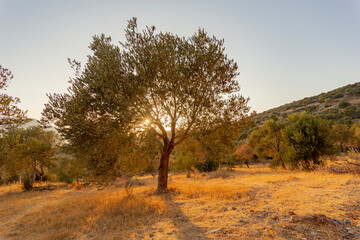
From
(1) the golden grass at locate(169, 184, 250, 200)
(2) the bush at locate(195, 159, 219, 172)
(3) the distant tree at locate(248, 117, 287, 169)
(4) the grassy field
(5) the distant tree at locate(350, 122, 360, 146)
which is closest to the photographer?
(4) the grassy field

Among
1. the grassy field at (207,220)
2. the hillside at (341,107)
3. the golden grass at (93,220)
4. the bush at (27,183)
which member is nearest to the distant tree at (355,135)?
the hillside at (341,107)

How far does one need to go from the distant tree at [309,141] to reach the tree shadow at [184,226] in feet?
67.0

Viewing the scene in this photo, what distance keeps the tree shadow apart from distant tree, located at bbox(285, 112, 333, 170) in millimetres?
20430

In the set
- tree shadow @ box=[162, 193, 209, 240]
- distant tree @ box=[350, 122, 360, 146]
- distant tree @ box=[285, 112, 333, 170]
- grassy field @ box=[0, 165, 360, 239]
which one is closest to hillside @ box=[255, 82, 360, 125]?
distant tree @ box=[350, 122, 360, 146]

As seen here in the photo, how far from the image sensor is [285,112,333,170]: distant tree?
21922 mm

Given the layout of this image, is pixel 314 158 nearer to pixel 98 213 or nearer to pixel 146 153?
pixel 146 153

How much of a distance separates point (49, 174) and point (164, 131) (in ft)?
87.8

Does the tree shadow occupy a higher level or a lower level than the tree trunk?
lower

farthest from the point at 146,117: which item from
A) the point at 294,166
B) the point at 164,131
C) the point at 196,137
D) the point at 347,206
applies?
the point at 294,166

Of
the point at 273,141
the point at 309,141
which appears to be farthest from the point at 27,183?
the point at 273,141

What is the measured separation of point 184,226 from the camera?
6.75m

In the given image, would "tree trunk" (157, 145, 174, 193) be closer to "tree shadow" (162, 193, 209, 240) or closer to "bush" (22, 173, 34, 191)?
"tree shadow" (162, 193, 209, 240)

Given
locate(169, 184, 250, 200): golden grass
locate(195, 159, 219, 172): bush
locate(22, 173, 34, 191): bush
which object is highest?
locate(22, 173, 34, 191): bush

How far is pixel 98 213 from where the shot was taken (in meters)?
9.18
